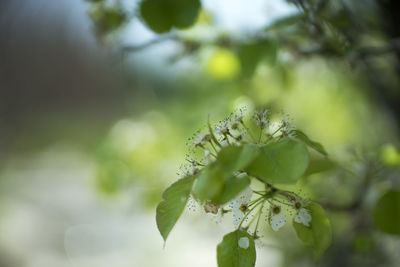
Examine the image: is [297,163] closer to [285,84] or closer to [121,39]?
[285,84]

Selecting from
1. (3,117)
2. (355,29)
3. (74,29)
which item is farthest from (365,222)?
(74,29)

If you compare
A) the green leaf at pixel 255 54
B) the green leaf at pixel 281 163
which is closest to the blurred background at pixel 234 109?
the green leaf at pixel 255 54

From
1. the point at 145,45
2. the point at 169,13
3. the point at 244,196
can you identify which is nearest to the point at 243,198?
the point at 244,196

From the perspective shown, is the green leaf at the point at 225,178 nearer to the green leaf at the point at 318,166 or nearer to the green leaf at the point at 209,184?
the green leaf at the point at 209,184

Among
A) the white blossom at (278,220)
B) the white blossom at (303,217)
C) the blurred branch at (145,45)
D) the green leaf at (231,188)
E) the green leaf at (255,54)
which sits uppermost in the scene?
the blurred branch at (145,45)

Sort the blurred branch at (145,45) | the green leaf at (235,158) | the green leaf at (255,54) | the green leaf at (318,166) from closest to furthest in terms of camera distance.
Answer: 1. the green leaf at (235,158)
2. the green leaf at (318,166)
3. the green leaf at (255,54)
4. the blurred branch at (145,45)

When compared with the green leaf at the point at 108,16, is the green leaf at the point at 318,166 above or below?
below

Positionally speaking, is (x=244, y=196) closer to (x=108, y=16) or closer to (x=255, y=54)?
(x=255, y=54)

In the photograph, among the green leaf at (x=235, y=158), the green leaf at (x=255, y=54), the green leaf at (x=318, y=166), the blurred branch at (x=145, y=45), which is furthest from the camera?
the blurred branch at (x=145, y=45)

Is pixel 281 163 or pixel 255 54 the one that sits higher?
pixel 255 54
